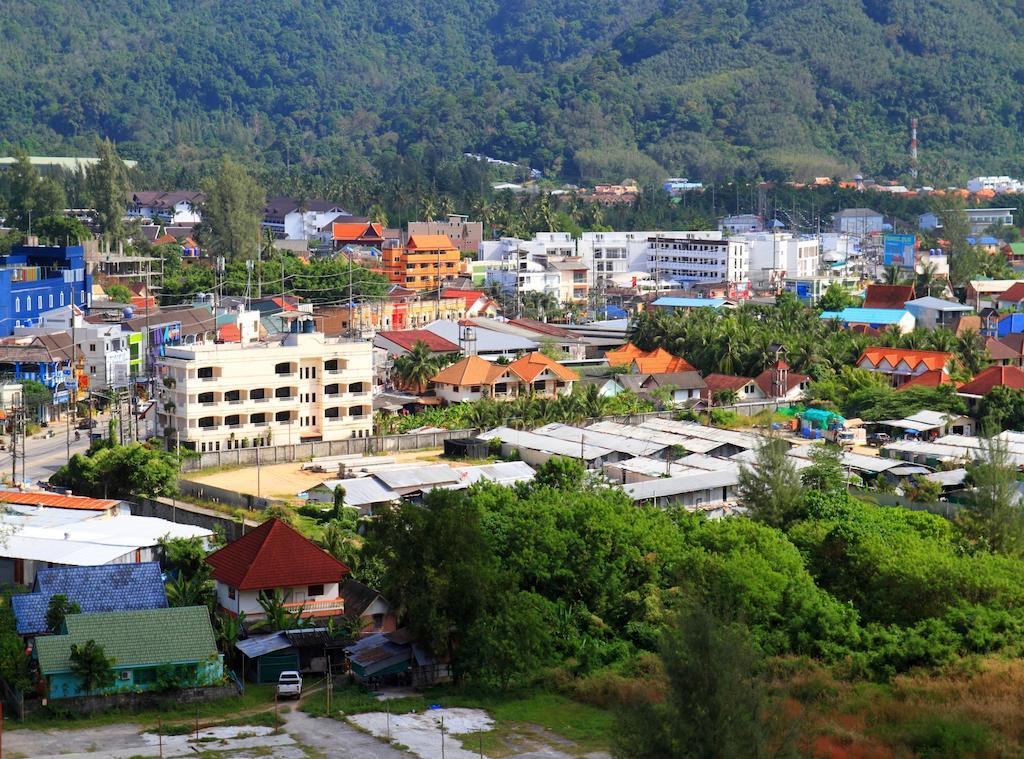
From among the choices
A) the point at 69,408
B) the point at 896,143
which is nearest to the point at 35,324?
the point at 69,408

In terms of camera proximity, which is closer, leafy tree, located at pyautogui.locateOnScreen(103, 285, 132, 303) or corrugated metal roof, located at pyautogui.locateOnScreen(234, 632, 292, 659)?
corrugated metal roof, located at pyautogui.locateOnScreen(234, 632, 292, 659)

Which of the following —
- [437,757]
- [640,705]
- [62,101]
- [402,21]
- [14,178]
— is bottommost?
[437,757]

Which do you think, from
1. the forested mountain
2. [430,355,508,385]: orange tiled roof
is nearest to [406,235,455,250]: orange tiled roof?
[430,355,508,385]: orange tiled roof

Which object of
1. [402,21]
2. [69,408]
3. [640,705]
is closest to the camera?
[640,705]

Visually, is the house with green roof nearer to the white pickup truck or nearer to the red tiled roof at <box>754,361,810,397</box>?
the white pickup truck

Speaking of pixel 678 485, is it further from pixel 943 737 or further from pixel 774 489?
pixel 943 737

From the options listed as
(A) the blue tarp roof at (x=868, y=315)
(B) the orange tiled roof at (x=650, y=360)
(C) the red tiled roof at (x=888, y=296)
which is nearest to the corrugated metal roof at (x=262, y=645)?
(B) the orange tiled roof at (x=650, y=360)

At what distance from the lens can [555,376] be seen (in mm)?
43969

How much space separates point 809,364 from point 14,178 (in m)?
40.9

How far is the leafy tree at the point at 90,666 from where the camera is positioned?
20.4 metres

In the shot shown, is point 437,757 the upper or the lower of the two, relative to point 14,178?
lower

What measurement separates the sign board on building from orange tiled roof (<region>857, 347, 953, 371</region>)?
30.5m

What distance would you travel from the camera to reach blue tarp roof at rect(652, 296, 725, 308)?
59.6m

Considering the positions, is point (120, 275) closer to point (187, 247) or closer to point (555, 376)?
point (187, 247)
